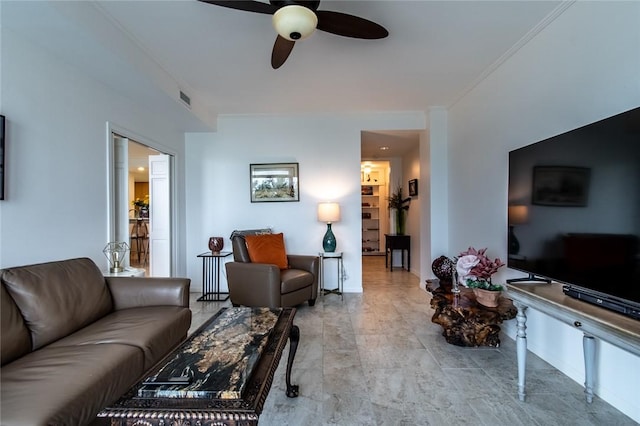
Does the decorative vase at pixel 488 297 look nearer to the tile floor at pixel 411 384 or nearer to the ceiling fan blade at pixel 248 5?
the tile floor at pixel 411 384

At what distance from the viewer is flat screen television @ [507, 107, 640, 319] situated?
133cm

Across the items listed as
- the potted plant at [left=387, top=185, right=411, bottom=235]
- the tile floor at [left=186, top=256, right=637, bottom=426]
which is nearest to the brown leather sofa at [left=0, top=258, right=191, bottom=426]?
the tile floor at [left=186, top=256, right=637, bottom=426]

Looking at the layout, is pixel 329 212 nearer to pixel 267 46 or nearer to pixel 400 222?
pixel 267 46

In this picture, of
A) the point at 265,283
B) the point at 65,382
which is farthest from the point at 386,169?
the point at 65,382

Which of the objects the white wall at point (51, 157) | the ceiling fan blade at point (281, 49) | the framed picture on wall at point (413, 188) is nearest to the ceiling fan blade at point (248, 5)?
the ceiling fan blade at point (281, 49)

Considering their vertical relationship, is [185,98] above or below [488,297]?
above

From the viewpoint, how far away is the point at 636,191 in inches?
51.5

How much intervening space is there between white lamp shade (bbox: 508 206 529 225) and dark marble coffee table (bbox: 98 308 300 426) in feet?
5.75

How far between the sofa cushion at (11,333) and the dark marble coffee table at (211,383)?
0.85 m

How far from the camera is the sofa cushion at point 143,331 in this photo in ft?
5.40

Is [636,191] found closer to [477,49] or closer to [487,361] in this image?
[487,361]

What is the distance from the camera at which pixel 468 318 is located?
2387mm

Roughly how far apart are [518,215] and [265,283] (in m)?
2.40

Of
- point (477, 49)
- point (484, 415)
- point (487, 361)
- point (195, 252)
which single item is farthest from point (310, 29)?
point (195, 252)
